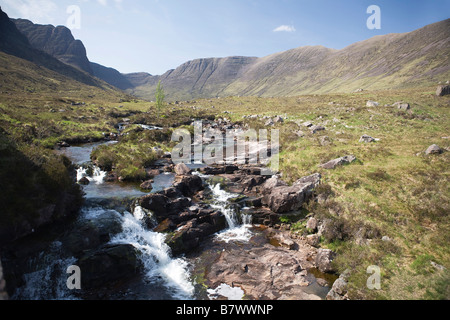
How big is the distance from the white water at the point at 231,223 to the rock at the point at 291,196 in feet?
10.2

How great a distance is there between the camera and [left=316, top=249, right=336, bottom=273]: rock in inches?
627

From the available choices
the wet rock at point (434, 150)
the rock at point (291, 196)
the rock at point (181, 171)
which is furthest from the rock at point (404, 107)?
the rock at point (181, 171)

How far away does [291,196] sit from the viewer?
22.6 metres

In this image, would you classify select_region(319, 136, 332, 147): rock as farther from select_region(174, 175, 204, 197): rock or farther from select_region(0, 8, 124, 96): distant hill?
select_region(0, 8, 124, 96): distant hill

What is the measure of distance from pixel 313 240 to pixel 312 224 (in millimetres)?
1628

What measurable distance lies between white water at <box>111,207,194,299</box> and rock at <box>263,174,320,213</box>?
441 inches

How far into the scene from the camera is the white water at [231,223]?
68.2 feet

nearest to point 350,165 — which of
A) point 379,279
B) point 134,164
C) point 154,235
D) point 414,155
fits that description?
point 414,155

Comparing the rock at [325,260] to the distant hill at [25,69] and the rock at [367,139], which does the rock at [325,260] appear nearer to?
the rock at [367,139]

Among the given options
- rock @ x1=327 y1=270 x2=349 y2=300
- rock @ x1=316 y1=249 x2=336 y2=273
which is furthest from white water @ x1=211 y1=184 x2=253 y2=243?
rock @ x1=327 y1=270 x2=349 y2=300

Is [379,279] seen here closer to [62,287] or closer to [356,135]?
[62,287]

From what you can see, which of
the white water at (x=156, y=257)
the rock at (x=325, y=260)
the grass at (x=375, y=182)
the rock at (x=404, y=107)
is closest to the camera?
the grass at (x=375, y=182)
